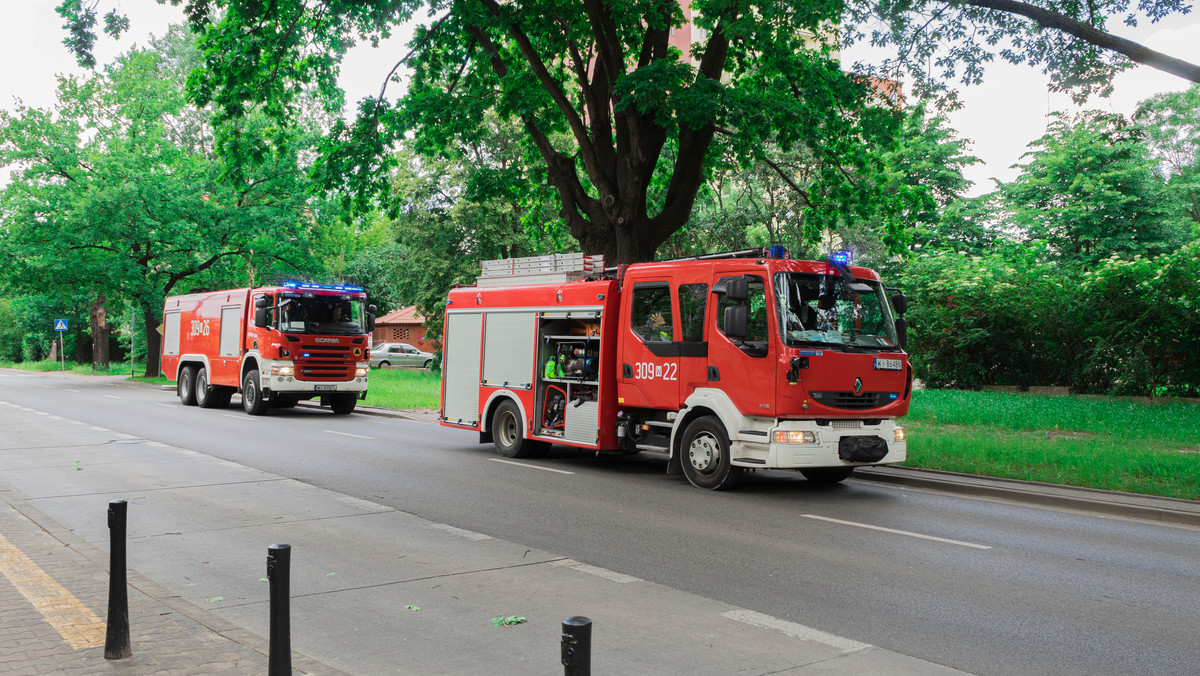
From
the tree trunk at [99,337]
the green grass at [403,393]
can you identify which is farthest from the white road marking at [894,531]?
the tree trunk at [99,337]

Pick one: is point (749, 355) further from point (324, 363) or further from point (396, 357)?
point (396, 357)

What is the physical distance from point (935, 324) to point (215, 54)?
64.2ft

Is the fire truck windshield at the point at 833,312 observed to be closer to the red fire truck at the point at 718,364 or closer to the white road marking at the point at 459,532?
the red fire truck at the point at 718,364

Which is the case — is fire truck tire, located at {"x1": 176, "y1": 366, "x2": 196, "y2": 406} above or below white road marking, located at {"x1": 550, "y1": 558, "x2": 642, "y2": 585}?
Result: above

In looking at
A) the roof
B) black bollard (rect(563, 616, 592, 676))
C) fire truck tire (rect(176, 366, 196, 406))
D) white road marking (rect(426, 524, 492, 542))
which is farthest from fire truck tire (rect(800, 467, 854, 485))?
the roof

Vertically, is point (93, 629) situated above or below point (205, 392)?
below

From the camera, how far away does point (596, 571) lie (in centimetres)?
675

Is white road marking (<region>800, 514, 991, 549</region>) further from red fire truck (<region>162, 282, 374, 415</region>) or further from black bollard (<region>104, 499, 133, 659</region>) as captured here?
red fire truck (<region>162, 282, 374, 415</region>)

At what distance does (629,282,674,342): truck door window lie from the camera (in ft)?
38.1

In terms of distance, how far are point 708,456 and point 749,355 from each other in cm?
140

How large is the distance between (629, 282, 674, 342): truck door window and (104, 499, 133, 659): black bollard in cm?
772

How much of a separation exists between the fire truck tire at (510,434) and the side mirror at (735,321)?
4.57 m

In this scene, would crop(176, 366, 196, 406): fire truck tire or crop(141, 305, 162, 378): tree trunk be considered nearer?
crop(176, 366, 196, 406): fire truck tire

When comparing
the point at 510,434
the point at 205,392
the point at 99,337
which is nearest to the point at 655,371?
the point at 510,434
